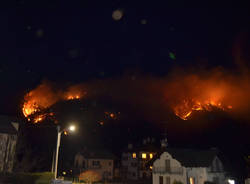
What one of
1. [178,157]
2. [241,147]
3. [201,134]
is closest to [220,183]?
[178,157]

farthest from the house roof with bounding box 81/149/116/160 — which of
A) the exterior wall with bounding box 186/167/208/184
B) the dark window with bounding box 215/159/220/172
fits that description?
the dark window with bounding box 215/159/220/172

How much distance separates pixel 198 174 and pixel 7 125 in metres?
42.5

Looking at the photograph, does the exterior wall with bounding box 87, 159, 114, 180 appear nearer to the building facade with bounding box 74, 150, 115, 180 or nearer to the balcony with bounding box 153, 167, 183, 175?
the building facade with bounding box 74, 150, 115, 180

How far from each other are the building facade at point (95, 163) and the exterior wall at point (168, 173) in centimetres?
2677

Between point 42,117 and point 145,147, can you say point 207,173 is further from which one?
point 42,117

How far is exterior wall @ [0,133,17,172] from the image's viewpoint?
5020 cm

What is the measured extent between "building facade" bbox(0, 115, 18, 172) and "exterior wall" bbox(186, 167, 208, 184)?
36.8 m

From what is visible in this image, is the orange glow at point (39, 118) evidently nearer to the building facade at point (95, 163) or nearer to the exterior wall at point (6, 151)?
the building facade at point (95, 163)

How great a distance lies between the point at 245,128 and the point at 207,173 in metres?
16.8

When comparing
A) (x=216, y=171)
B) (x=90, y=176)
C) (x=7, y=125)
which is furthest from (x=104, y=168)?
(x=216, y=171)

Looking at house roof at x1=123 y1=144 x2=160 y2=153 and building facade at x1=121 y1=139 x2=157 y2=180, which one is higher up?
house roof at x1=123 y1=144 x2=160 y2=153

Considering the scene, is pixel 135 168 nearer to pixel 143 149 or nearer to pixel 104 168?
pixel 143 149

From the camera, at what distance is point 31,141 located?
7431 centimetres

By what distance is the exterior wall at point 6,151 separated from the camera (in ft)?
165
